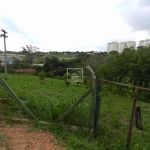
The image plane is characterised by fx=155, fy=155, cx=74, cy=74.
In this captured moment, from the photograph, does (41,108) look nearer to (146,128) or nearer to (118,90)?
(118,90)

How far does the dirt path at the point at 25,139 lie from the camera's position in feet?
6.80

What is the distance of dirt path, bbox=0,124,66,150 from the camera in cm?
207

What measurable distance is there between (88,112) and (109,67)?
10315mm

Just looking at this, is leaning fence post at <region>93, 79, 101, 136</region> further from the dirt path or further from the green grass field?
the dirt path

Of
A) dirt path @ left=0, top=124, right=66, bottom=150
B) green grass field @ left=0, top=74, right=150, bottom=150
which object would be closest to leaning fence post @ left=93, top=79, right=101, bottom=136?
green grass field @ left=0, top=74, right=150, bottom=150

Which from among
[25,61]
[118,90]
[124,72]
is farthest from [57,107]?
[25,61]

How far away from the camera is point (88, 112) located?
2951 millimetres

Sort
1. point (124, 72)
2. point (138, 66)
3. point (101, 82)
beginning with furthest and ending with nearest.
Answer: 1. point (124, 72)
2. point (138, 66)
3. point (101, 82)

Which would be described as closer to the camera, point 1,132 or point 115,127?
point 1,132

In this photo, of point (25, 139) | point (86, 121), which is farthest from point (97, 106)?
point (25, 139)

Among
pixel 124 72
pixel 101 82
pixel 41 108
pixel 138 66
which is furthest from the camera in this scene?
pixel 124 72

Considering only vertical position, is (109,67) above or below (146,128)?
above

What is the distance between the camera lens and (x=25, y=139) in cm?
225

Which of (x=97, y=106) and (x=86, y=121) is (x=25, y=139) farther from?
(x=97, y=106)
